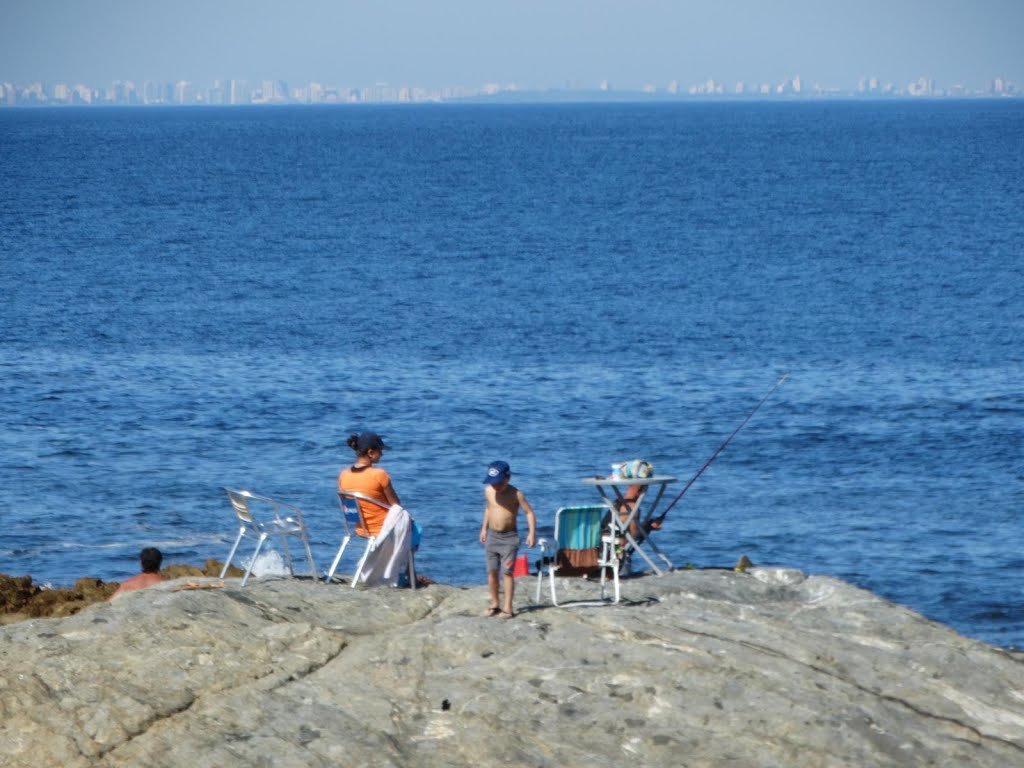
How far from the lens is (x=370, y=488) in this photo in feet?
40.1

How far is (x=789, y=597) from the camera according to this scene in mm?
13133

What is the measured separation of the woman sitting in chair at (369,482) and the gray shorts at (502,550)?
45.3 inches

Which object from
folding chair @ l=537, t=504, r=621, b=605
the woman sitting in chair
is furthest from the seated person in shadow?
folding chair @ l=537, t=504, r=621, b=605

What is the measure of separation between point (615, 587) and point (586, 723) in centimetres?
241

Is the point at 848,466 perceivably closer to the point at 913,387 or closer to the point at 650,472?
the point at 913,387

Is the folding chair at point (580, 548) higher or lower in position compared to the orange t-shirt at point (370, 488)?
lower

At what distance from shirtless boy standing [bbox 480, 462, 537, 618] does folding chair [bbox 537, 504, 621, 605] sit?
374mm

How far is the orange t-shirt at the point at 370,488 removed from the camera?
40.0 ft

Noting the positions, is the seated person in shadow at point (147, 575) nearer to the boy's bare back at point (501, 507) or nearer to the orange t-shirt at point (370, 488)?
the orange t-shirt at point (370, 488)

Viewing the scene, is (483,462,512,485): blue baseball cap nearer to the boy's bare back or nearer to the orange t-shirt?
the boy's bare back

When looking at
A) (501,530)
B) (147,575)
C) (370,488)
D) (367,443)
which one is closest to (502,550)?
(501,530)

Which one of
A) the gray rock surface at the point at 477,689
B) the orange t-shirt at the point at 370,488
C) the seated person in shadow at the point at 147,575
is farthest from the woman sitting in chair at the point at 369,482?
the seated person in shadow at the point at 147,575

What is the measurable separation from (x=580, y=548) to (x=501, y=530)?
1.11 metres

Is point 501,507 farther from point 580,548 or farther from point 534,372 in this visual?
point 534,372
